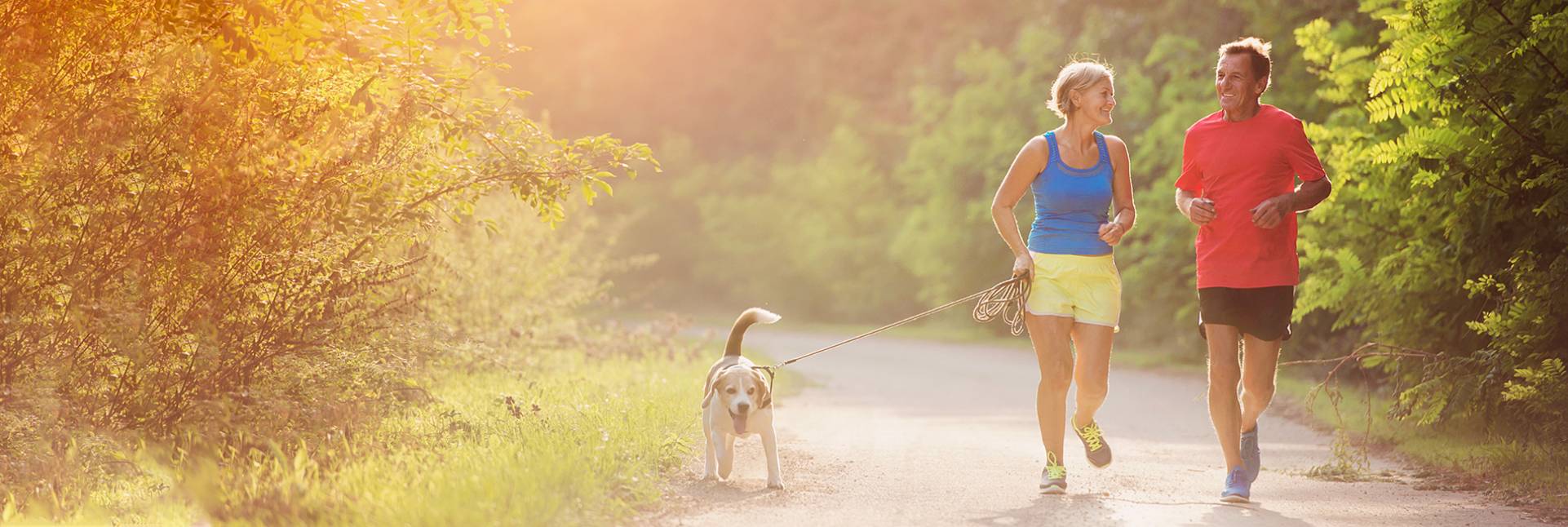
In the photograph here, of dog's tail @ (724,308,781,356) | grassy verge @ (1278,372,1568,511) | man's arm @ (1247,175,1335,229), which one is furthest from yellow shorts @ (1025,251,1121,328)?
grassy verge @ (1278,372,1568,511)

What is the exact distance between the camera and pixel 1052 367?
7.10 meters

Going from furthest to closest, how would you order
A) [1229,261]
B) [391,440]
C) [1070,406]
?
[1070,406]
[391,440]
[1229,261]

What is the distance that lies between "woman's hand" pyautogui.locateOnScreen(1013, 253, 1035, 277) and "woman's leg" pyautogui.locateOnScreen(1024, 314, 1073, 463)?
0.22 meters

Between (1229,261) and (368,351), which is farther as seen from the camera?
(368,351)

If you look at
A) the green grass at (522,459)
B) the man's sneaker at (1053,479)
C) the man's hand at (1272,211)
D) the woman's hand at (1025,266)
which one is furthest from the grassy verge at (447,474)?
the man's hand at (1272,211)

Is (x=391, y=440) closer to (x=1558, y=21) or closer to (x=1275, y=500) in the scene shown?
(x=1275, y=500)

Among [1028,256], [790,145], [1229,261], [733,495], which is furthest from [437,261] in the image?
[790,145]

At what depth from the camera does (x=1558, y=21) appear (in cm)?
749

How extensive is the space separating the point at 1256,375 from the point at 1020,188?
4.88ft

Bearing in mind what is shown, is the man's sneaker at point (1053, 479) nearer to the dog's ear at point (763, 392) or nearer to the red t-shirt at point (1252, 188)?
the red t-shirt at point (1252, 188)

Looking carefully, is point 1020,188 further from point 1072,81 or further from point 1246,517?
point 1246,517

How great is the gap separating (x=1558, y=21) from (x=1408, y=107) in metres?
1.26

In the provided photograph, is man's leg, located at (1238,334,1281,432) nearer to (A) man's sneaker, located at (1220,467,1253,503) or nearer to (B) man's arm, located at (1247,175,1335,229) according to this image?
(A) man's sneaker, located at (1220,467,1253,503)

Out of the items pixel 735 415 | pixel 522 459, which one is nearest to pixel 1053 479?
pixel 735 415
